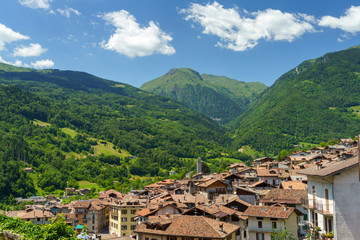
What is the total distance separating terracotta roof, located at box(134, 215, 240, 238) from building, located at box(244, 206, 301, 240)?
3.28 metres

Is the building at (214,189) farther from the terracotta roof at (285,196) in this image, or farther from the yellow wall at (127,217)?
the terracotta roof at (285,196)

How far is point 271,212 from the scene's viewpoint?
4303 cm

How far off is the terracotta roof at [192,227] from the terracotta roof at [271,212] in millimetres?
3778

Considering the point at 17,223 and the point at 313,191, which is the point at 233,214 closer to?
the point at 313,191

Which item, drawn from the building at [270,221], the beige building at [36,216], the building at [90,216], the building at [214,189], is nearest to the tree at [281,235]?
the building at [270,221]

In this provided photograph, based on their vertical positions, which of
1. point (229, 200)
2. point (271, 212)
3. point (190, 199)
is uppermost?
point (229, 200)

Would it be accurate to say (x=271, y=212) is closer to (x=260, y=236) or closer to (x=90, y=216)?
A: (x=260, y=236)

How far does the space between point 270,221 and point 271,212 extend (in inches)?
48.2

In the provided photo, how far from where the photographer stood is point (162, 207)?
6044cm

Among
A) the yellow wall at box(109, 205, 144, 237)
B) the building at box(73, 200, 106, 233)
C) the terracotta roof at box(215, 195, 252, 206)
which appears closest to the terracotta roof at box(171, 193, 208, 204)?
the terracotta roof at box(215, 195, 252, 206)

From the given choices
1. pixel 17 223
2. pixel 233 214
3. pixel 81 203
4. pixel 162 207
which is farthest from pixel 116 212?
pixel 17 223

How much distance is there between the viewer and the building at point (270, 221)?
137 feet

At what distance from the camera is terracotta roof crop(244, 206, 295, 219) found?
41916 millimetres

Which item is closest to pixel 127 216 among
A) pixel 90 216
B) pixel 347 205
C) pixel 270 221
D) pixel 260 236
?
pixel 90 216
